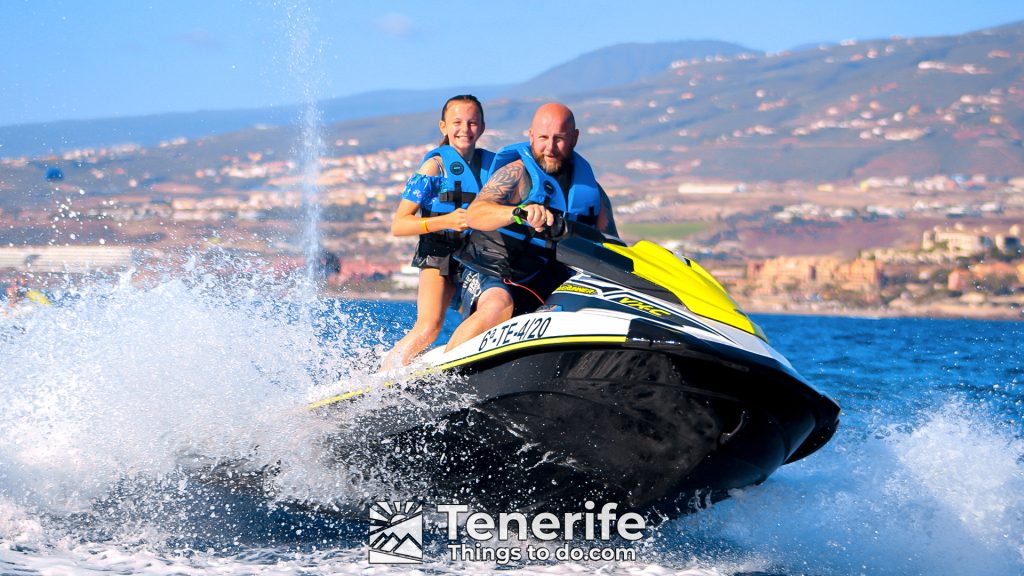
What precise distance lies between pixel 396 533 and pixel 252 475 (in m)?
0.85

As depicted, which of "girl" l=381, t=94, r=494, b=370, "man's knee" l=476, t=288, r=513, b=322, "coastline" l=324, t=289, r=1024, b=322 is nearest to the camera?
"man's knee" l=476, t=288, r=513, b=322

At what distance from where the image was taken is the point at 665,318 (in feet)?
13.2

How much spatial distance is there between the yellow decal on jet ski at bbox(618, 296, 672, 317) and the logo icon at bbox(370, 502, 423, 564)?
1.41 meters

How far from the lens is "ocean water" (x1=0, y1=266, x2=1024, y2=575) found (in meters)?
4.53

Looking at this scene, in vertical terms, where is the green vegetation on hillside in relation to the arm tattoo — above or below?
below

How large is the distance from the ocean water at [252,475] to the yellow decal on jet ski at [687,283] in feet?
3.47

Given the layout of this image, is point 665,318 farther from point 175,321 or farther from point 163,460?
point 175,321

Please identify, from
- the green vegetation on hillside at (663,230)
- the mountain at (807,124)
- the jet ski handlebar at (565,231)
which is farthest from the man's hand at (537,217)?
the green vegetation on hillside at (663,230)

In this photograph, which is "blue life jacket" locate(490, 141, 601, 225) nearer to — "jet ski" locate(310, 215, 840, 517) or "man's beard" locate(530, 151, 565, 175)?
"man's beard" locate(530, 151, 565, 175)

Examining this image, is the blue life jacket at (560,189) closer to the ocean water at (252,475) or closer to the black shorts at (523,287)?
the black shorts at (523,287)

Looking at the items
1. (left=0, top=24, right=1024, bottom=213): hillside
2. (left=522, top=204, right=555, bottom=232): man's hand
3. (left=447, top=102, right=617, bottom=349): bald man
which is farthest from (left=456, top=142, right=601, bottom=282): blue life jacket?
(left=0, top=24, right=1024, bottom=213): hillside

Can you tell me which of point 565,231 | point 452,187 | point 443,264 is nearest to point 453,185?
point 452,187

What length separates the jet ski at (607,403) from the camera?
397 cm

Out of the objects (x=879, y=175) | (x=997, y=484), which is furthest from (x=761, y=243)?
(x=997, y=484)
